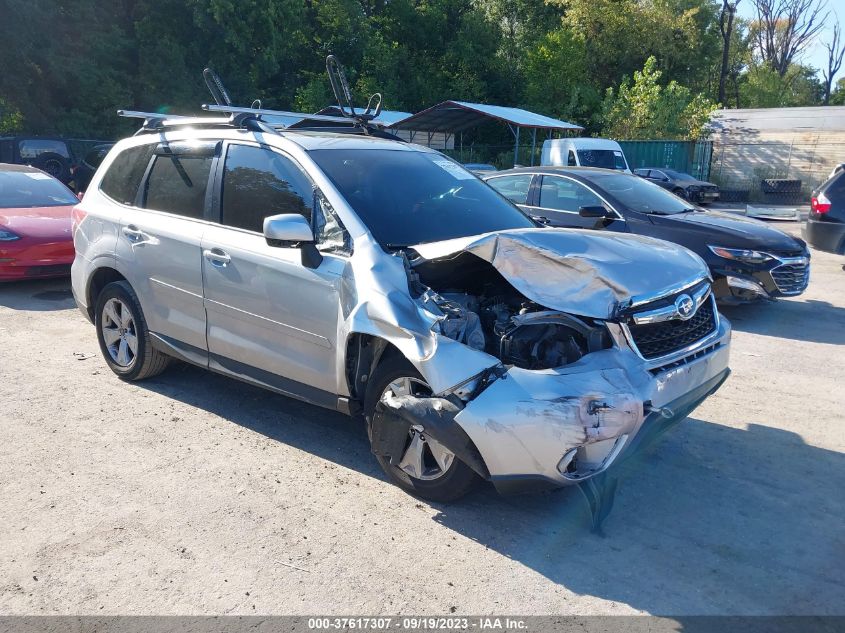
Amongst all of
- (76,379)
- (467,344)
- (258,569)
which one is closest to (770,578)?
(467,344)

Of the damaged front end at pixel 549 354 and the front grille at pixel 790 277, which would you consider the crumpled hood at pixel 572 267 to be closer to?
the damaged front end at pixel 549 354

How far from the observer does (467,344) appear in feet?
11.7

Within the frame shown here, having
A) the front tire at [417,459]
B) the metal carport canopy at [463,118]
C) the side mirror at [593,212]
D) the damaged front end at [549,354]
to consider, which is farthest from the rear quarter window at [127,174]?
the metal carport canopy at [463,118]

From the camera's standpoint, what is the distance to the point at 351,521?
12.1 feet

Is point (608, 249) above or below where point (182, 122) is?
below

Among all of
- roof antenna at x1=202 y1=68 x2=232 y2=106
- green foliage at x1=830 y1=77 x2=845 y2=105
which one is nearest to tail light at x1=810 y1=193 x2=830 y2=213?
roof antenna at x1=202 y1=68 x2=232 y2=106

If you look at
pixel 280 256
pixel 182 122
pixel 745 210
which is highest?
pixel 182 122

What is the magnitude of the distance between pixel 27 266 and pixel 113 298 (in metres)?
4.10

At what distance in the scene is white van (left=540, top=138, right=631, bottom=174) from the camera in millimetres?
21172

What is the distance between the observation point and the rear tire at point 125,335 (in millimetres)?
5387

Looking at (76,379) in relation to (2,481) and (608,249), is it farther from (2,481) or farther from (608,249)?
(608,249)

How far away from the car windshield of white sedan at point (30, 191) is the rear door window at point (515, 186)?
6.10m

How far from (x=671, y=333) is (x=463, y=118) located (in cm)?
2256

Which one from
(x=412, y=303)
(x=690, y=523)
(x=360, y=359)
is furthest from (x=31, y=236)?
(x=690, y=523)
